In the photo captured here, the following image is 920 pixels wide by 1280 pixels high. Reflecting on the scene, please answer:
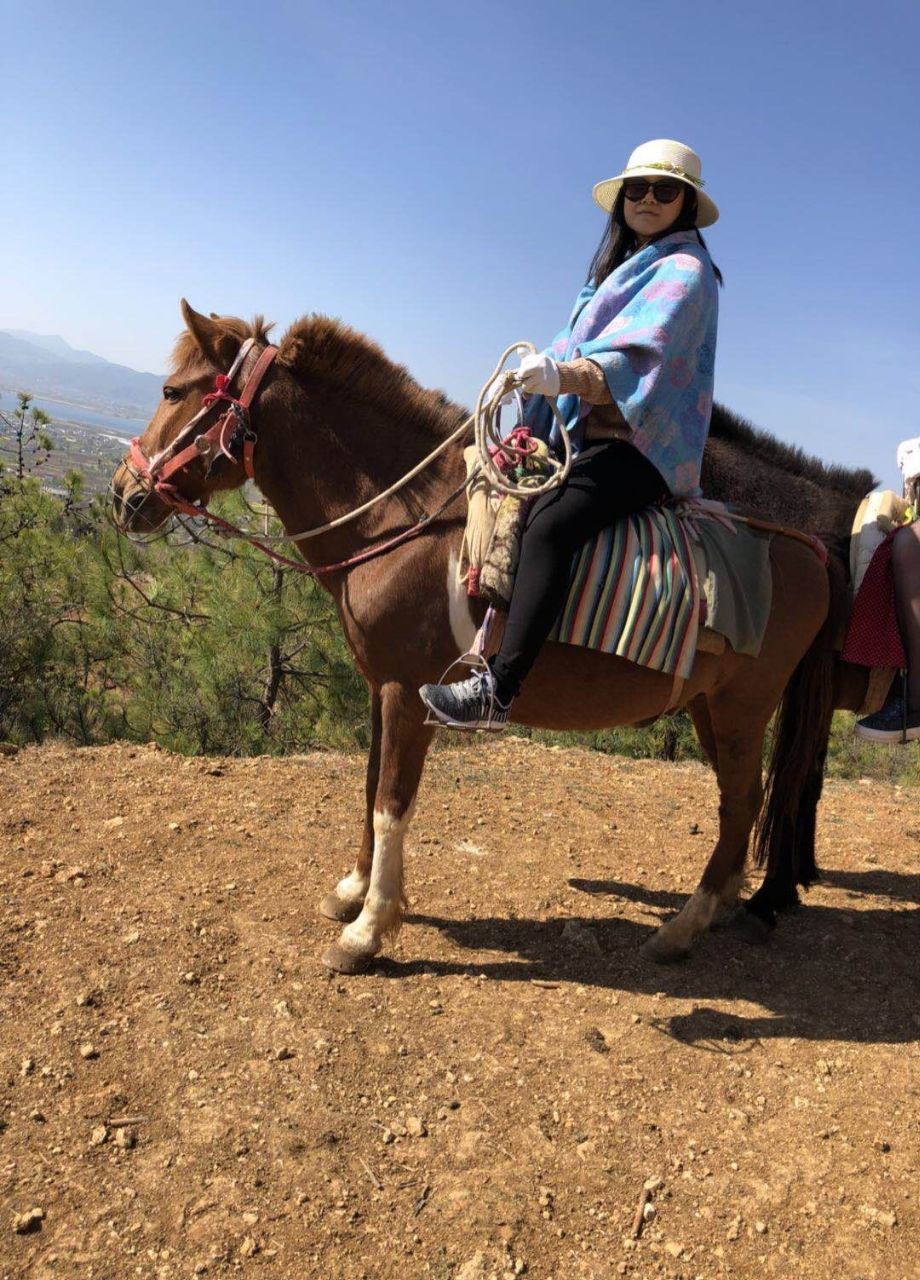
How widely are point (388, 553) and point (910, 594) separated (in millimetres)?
1978

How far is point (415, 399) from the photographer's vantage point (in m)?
3.09

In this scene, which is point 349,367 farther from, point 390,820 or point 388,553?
point 390,820

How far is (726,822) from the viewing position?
342 cm

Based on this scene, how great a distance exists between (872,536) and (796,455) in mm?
474

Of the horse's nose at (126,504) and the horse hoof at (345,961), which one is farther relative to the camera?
the horse's nose at (126,504)

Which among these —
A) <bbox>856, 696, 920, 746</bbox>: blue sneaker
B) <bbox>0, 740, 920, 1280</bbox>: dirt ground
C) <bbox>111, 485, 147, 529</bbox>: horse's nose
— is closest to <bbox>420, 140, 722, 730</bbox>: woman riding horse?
<bbox>0, 740, 920, 1280</bbox>: dirt ground

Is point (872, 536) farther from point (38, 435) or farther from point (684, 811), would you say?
point (38, 435)

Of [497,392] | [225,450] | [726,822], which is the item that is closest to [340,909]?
[726,822]

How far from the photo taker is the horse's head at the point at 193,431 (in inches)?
118

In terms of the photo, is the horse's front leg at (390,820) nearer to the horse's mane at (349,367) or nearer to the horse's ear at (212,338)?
the horse's mane at (349,367)

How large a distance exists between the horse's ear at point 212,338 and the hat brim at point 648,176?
1445 mm

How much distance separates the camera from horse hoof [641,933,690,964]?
3295 millimetres

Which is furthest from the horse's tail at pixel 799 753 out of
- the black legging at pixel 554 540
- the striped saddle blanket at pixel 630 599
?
the black legging at pixel 554 540

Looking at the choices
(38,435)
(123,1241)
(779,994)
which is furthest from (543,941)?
(38,435)
